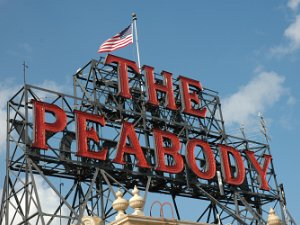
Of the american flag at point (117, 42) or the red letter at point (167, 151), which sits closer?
the red letter at point (167, 151)

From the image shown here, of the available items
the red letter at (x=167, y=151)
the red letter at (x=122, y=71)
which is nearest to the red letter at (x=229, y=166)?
the red letter at (x=167, y=151)

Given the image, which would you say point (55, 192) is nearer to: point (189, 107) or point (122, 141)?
point (122, 141)

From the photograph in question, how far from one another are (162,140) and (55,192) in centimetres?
812

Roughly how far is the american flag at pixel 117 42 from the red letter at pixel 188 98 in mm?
4158

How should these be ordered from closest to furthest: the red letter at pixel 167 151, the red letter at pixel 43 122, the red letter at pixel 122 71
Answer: the red letter at pixel 43 122
the red letter at pixel 167 151
the red letter at pixel 122 71

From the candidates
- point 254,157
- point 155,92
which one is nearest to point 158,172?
point 155,92

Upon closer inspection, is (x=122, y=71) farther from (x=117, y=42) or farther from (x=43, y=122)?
(x=43, y=122)

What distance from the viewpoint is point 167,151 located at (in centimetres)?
3903

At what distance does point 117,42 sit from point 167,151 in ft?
23.6

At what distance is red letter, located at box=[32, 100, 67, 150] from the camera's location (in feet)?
112

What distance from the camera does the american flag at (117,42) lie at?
40.8 m

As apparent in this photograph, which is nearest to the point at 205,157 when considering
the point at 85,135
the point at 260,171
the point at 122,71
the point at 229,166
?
the point at 229,166

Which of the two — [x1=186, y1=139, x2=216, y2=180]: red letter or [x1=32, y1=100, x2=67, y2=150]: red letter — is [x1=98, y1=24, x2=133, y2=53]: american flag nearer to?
[x1=32, y1=100, x2=67, y2=150]: red letter

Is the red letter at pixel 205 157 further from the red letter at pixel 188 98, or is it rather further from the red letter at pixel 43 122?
the red letter at pixel 43 122
